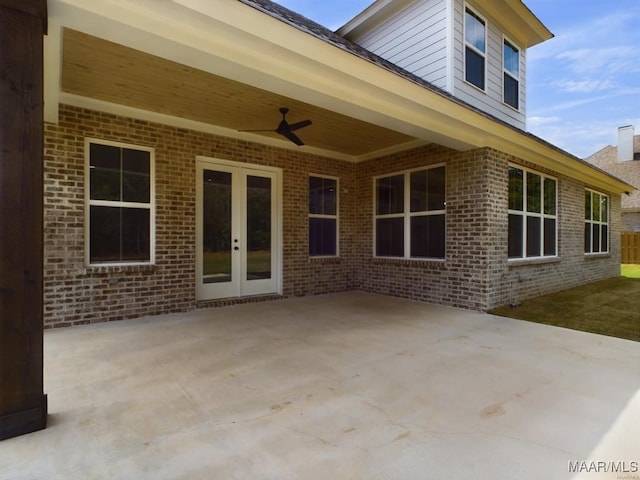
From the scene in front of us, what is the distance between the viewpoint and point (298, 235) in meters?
7.04

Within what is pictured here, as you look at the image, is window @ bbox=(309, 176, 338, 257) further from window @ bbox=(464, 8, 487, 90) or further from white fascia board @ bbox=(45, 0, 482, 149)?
window @ bbox=(464, 8, 487, 90)

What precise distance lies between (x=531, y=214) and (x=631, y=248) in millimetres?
13476

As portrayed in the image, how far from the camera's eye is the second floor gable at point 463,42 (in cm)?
614

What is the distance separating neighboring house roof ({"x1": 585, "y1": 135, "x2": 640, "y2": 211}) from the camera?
63.9ft

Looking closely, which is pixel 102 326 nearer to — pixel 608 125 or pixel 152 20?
pixel 152 20

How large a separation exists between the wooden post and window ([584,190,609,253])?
11.2 meters

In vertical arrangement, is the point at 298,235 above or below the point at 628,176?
below

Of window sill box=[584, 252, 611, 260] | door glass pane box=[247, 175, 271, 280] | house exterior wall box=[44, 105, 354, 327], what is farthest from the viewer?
window sill box=[584, 252, 611, 260]

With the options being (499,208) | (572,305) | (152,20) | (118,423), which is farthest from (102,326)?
(572,305)

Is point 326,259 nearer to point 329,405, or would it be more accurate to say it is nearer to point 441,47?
point 441,47

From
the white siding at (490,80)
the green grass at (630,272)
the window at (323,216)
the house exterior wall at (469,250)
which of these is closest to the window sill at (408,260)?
the house exterior wall at (469,250)

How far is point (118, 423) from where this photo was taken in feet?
7.24

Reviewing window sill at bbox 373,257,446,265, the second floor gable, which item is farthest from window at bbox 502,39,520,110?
window sill at bbox 373,257,446,265

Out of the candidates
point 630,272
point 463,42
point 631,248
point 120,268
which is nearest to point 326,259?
point 120,268
